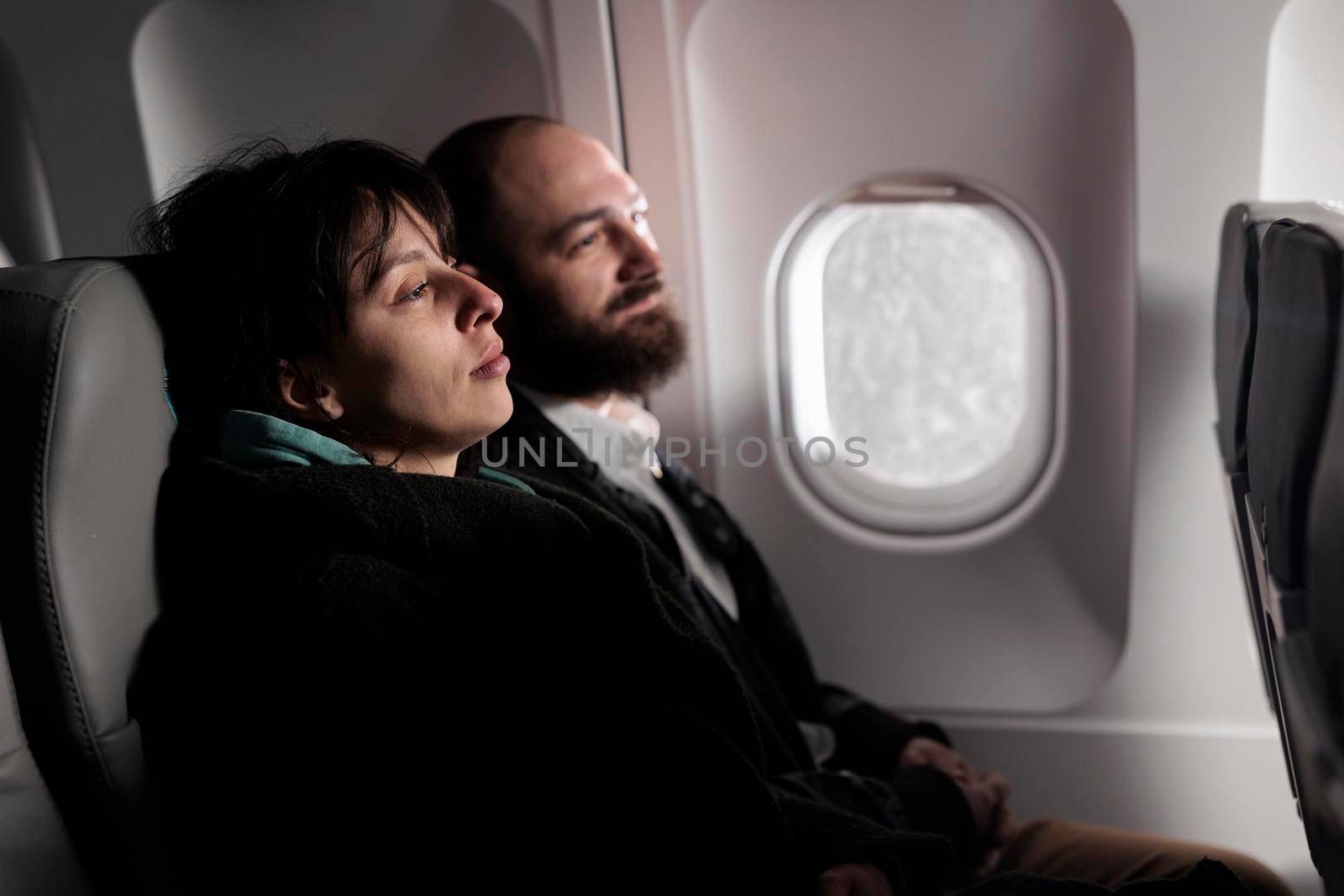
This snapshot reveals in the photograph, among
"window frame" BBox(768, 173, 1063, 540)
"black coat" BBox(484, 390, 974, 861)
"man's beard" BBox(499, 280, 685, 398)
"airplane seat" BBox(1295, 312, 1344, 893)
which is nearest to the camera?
"airplane seat" BBox(1295, 312, 1344, 893)

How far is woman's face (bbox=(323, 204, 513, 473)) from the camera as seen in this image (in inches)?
42.6

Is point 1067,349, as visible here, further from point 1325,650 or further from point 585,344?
point 1325,650

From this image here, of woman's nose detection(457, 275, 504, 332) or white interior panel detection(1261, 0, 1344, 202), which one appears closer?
woman's nose detection(457, 275, 504, 332)

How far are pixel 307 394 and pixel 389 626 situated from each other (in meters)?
0.29

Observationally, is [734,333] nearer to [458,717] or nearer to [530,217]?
[530,217]

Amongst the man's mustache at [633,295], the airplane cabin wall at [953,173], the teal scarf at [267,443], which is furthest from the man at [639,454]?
the teal scarf at [267,443]

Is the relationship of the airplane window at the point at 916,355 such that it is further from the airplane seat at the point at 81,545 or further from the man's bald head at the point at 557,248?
the airplane seat at the point at 81,545

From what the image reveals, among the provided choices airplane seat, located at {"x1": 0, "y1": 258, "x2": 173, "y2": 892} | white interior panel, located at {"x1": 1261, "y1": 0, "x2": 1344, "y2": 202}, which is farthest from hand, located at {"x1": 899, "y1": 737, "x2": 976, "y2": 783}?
airplane seat, located at {"x1": 0, "y1": 258, "x2": 173, "y2": 892}

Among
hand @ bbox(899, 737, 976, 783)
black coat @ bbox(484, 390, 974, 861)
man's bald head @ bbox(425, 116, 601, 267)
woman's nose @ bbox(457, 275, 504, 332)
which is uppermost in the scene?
man's bald head @ bbox(425, 116, 601, 267)

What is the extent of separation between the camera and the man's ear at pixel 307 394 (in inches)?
42.6

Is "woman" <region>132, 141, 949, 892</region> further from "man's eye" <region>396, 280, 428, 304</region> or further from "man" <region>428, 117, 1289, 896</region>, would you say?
"man" <region>428, 117, 1289, 896</region>

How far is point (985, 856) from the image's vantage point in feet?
5.11

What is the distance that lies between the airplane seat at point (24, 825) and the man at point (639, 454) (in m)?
0.68

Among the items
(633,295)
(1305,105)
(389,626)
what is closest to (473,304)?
(389,626)
